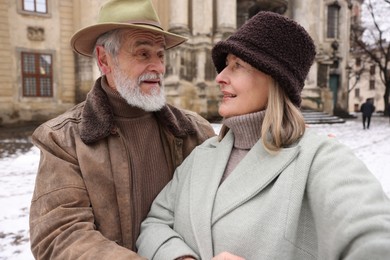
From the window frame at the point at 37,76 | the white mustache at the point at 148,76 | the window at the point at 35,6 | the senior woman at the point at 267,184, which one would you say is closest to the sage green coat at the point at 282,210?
the senior woman at the point at 267,184

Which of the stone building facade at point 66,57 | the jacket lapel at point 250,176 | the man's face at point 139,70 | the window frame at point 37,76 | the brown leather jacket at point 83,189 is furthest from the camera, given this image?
the window frame at point 37,76

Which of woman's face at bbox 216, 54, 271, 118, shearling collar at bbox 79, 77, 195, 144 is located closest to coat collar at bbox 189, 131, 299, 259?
woman's face at bbox 216, 54, 271, 118

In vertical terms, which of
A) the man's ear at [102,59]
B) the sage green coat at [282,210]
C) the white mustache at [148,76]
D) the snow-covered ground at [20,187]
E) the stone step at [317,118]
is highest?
the man's ear at [102,59]

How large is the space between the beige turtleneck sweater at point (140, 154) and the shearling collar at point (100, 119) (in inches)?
3.1

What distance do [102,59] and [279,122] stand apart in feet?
4.30

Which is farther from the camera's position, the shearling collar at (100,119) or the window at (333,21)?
the window at (333,21)

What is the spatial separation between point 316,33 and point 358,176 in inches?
877

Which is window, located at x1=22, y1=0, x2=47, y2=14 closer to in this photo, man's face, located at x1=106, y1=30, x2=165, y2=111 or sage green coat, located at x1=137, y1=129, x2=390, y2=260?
man's face, located at x1=106, y1=30, x2=165, y2=111

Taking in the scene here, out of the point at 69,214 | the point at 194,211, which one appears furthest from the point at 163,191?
the point at 69,214

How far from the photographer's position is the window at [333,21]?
25797mm

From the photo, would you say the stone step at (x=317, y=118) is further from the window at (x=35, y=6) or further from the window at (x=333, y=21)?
the window at (x=35, y=6)

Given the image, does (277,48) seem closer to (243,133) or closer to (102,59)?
(243,133)

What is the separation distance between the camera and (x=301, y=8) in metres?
20.4

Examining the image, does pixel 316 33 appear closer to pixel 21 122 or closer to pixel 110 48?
pixel 21 122
